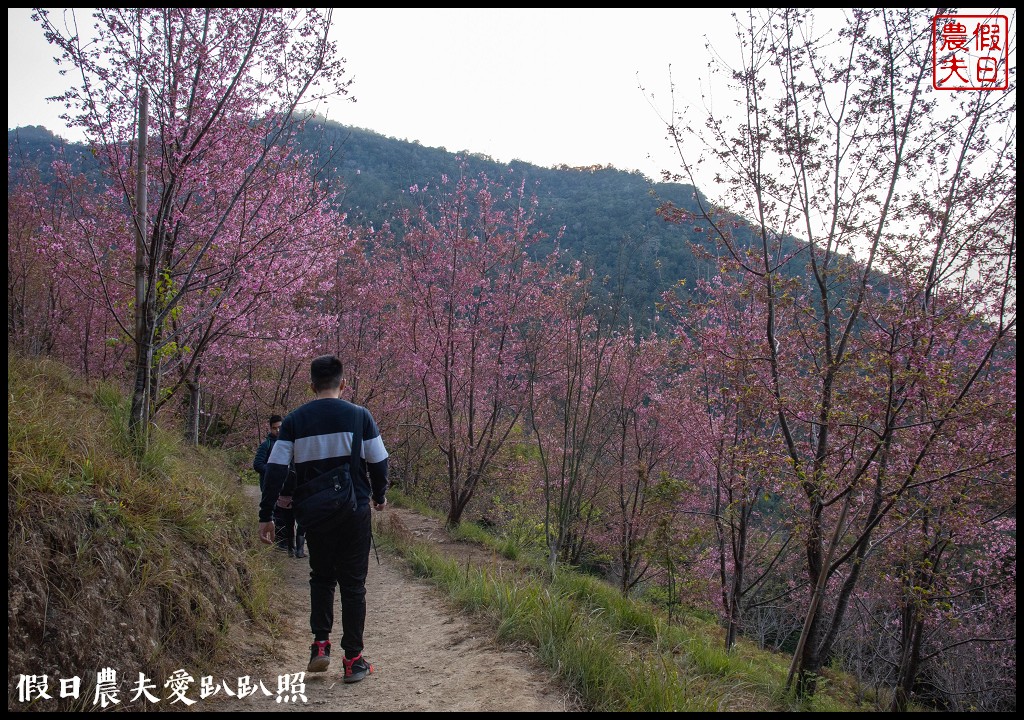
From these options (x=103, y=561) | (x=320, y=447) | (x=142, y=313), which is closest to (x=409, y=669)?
(x=320, y=447)

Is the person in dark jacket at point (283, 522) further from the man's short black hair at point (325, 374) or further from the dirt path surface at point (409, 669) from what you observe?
the man's short black hair at point (325, 374)

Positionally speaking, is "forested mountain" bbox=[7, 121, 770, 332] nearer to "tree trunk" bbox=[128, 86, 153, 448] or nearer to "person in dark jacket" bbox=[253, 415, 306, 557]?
"person in dark jacket" bbox=[253, 415, 306, 557]

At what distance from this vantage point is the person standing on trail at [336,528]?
3553 millimetres

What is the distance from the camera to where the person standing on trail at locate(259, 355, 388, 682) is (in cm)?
355

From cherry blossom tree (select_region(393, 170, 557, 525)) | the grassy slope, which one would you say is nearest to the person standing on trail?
the grassy slope

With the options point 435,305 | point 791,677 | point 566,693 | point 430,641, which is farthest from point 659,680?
point 435,305

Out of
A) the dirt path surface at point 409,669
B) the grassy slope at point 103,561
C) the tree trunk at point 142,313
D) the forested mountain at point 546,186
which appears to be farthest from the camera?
the forested mountain at point 546,186

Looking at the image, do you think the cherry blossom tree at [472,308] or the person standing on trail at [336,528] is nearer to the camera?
the person standing on trail at [336,528]

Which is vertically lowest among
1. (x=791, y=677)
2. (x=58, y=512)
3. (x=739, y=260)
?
(x=791, y=677)

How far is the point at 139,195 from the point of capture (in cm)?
504

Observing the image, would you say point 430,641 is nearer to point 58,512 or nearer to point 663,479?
point 58,512

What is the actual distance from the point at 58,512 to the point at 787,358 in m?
5.73

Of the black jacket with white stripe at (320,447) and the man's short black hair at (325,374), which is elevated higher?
the man's short black hair at (325,374)

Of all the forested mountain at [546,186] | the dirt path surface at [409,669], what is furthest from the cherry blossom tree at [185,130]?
the forested mountain at [546,186]
